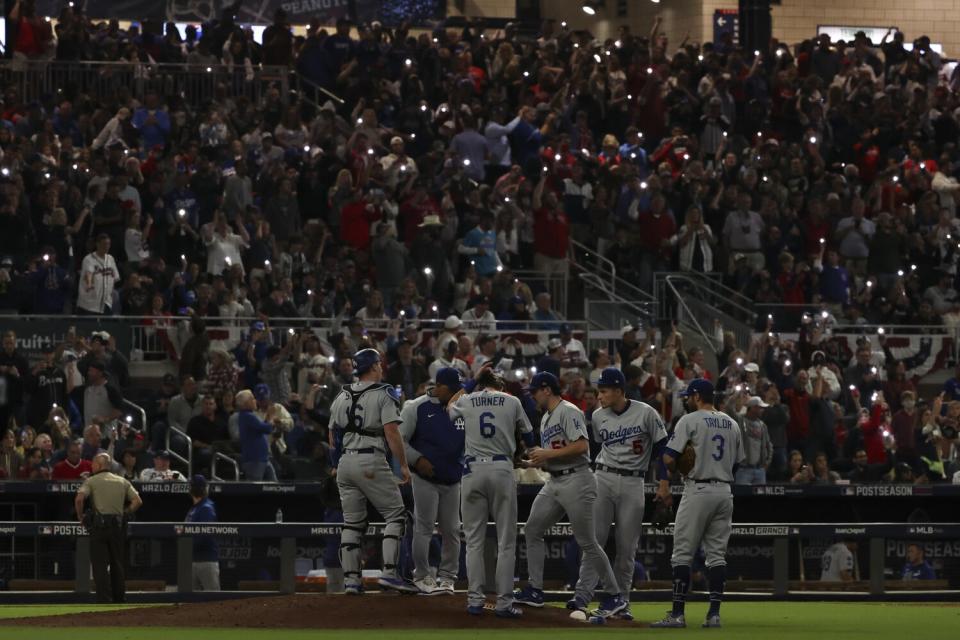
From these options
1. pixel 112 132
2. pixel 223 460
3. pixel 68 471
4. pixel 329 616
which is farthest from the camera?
pixel 112 132

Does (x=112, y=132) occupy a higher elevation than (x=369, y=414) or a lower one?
higher

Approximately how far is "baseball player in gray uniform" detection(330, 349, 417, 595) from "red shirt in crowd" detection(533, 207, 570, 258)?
39.8ft

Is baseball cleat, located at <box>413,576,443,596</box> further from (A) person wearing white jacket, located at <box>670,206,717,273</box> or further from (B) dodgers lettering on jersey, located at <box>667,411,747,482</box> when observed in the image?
(A) person wearing white jacket, located at <box>670,206,717,273</box>

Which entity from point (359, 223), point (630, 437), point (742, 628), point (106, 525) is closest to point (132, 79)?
point (359, 223)

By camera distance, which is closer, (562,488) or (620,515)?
(562,488)

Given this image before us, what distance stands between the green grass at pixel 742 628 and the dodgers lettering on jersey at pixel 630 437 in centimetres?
141

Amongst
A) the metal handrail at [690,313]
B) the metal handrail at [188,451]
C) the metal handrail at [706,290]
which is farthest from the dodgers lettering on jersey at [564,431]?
the metal handrail at [706,290]

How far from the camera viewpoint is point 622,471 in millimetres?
15062

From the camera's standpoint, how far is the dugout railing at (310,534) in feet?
62.3

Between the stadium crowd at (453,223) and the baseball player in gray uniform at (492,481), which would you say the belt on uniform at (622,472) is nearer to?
the baseball player in gray uniform at (492,481)

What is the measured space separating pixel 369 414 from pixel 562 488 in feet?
5.42

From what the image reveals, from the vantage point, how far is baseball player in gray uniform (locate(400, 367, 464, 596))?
15.0 m

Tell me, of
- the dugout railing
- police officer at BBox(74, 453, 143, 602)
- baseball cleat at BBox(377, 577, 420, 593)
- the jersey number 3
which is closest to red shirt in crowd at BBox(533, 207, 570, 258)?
the dugout railing

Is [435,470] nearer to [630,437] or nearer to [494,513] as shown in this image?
[494,513]
